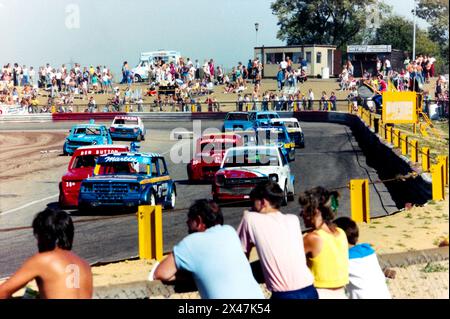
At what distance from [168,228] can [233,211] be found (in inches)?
107

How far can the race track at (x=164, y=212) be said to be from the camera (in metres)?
15.5

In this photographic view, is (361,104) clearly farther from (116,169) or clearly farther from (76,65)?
(116,169)

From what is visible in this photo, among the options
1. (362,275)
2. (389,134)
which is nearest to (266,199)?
(362,275)

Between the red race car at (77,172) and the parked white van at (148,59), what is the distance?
153 feet

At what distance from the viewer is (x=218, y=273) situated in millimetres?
6148

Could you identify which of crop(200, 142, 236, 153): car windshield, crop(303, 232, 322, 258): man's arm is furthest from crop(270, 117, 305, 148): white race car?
crop(303, 232, 322, 258): man's arm

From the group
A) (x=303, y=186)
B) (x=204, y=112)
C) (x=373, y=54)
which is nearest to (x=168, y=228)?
(x=303, y=186)

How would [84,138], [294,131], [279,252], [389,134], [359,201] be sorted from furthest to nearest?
[294,131] → [84,138] → [389,134] → [359,201] → [279,252]

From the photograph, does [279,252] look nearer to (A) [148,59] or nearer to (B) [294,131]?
(B) [294,131]

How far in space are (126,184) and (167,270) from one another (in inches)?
510

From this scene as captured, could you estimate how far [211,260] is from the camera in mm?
6125

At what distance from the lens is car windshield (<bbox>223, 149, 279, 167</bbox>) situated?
70.0ft

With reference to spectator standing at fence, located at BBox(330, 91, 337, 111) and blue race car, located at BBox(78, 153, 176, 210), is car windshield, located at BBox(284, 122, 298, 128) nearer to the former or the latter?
spectator standing at fence, located at BBox(330, 91, 337, 111)

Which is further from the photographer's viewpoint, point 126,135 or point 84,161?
point 126,135
